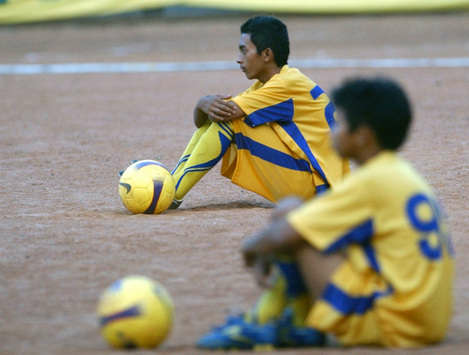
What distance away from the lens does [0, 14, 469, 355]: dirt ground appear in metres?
4.17

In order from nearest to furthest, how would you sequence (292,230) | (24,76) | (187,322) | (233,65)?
(292,230)
(187,322)
(24,76)
(233,65)

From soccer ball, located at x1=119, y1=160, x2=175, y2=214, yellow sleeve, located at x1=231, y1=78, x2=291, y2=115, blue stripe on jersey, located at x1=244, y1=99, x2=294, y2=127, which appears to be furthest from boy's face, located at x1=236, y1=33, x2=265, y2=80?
soccer ball, located at x1=119, y1=160, x2=175, y2=214

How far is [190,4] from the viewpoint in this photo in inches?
771

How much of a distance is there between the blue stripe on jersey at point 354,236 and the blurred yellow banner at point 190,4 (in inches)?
628

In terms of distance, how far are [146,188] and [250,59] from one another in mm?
1171

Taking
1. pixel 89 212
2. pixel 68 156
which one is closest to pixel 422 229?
pixel 89 212

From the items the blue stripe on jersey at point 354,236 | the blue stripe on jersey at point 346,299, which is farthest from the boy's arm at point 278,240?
the blue stripe on jersey at point 346,299

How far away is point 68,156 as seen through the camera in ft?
27.4

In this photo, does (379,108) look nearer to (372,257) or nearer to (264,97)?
(372,257)

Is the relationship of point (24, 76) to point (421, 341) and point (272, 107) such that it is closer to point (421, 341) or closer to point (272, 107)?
point (272, 107)

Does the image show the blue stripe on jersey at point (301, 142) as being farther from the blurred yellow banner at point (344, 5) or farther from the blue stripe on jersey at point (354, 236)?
the blurred yellow banner at point (344, 5)

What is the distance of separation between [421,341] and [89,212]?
330 cm

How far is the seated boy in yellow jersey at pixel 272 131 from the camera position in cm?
595

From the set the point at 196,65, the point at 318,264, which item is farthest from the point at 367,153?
the point at 196,65
